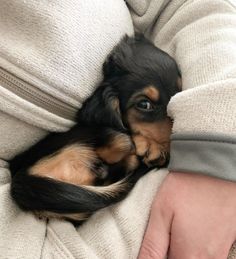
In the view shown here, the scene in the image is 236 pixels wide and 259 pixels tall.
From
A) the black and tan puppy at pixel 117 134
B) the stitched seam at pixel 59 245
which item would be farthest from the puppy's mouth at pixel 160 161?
the stitched seam at pixel 59 245

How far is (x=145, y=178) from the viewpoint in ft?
2.76

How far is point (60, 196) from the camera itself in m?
0.75

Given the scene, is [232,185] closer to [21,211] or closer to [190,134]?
[190,134]

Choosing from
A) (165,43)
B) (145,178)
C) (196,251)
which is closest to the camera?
(196,251)

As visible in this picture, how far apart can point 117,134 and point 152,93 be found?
0.36ft

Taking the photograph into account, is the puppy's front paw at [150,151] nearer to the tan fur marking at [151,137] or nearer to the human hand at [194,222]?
the tan fur marking at [151,137]

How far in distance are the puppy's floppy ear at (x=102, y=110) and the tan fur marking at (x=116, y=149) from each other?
21mm

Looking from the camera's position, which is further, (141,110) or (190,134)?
(141,110)

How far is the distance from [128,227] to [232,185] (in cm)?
19

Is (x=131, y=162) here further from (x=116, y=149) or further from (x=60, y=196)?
(x=60, y=196)

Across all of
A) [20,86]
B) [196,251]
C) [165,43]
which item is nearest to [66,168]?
[20,86]

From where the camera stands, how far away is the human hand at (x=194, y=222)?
715 millimetres

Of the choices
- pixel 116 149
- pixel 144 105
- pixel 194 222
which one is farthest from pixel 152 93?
pixel 194 222

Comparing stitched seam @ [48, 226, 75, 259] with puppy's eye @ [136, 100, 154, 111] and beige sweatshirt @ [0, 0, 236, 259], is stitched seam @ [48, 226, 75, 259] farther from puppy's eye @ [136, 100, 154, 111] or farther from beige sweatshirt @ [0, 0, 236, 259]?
puppy's eye @ [136, 100, 154, 111]
